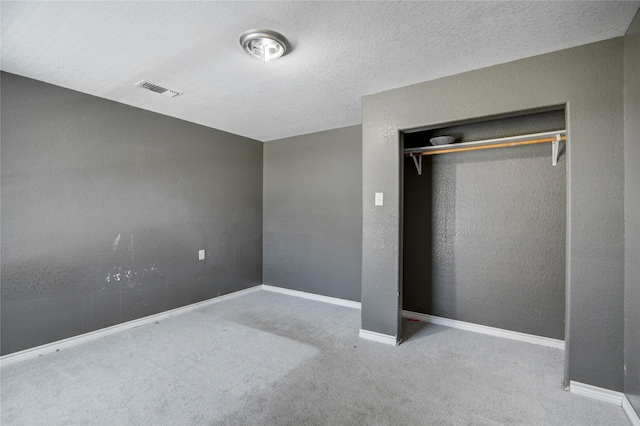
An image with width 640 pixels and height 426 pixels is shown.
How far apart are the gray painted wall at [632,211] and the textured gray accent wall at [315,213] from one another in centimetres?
241

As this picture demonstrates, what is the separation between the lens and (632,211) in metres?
1.76

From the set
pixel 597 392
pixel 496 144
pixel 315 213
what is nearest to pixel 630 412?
pixel 597 392

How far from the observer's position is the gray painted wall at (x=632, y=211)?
1.70 meters

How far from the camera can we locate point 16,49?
2053 millimetres

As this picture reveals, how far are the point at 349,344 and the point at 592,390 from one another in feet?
5.59

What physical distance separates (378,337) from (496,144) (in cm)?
210

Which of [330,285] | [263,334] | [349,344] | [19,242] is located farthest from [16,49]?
[330,285]

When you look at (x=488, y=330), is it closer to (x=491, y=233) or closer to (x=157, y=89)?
(x=491, y=233)

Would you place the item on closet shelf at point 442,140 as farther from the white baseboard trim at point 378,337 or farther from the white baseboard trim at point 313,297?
the white baseboard trim at point 313,297

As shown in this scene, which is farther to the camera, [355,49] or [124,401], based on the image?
[355,49]

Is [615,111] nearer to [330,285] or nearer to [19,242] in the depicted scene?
[330,285]

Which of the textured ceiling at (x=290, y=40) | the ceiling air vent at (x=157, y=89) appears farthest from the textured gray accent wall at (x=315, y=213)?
the ceiling air vent at (x=157, y=89)

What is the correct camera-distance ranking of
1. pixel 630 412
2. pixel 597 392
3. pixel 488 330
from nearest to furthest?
pixel 630 412 < pixel 597 392 < pixel 488 330

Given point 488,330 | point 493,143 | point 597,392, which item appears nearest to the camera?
point 597,392
